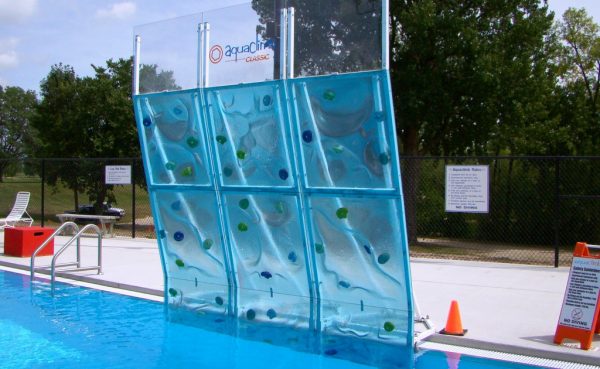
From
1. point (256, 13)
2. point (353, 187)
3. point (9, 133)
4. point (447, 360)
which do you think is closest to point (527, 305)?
point (447, 360)

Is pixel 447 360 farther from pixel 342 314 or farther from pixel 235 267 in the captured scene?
pixel 235 267

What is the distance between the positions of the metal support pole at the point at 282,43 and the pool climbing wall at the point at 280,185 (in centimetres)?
2

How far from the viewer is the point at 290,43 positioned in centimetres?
702

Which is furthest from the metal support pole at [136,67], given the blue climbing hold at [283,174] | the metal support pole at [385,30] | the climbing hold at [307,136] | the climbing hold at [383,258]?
the climbing hold at [383,258]

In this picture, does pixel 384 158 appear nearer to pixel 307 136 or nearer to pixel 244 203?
pixel 307 136

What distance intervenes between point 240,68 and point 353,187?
218 centimetres

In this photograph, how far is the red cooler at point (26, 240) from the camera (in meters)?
13.3

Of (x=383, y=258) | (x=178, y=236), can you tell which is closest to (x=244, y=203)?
(x=178, y=236)

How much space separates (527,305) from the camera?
8.59 m

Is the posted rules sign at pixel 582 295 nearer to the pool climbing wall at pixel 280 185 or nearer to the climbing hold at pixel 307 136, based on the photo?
the pool climbing wall at pixel 280 185

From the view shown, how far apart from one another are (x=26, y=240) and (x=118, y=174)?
4.16m

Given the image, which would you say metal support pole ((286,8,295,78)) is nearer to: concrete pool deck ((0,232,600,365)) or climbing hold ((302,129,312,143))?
climbing hold ((302,129,312,143))

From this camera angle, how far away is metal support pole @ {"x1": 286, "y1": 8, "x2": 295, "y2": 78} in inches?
276

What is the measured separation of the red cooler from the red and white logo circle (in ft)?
24.4
